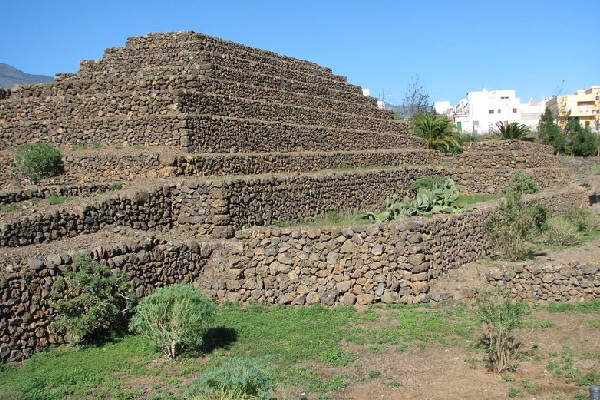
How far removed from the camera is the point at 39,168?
17.2m

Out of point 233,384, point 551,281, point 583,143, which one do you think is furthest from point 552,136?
point 233,384

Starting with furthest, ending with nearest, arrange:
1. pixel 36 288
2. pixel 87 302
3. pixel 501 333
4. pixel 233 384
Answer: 1. pixel 87 302
2. pixel 36 288
3. pixel 501 333
4. pixel 233 384

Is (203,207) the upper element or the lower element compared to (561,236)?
upper

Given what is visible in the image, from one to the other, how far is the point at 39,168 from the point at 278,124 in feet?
23.9

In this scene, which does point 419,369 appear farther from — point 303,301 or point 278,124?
point 278,124

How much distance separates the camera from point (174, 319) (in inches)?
396

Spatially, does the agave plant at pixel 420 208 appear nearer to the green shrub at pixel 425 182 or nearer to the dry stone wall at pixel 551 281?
the dry stone wall at pixel 551 281

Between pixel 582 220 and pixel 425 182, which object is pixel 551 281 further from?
pixel 425 182

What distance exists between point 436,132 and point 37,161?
1075 inches

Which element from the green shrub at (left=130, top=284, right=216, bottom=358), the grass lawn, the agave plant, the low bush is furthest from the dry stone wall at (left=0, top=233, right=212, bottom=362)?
the low bush

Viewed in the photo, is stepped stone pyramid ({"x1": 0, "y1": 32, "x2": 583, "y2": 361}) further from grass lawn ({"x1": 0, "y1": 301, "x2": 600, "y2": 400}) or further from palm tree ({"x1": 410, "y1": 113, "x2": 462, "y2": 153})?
palm tree ({"x1": 410, "y1": 113, "x2": 462, "y2": 153})

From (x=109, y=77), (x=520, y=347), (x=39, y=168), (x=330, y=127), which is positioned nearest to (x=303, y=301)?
(x=520, y=347)

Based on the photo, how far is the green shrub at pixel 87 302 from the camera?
1031 cm

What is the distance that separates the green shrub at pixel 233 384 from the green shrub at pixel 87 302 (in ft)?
12.5
